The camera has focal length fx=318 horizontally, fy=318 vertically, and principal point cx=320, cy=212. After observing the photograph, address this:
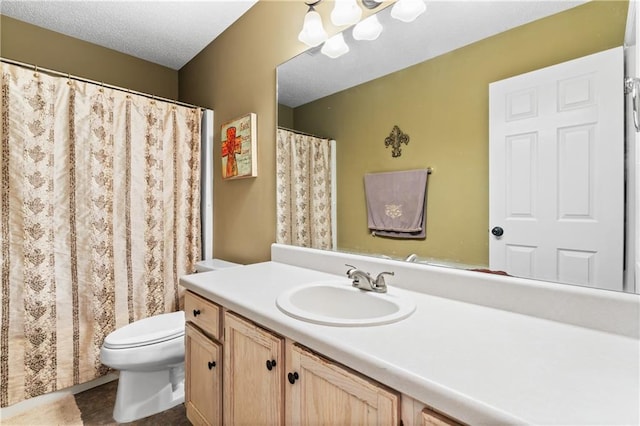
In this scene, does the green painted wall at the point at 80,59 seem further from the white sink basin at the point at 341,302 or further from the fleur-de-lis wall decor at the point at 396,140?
the white sink basin at the point at 341,302

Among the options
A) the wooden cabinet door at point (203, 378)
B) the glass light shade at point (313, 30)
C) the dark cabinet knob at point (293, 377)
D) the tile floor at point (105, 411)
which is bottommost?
the tile floor at point (105, 411)

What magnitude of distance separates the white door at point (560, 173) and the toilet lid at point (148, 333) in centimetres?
163

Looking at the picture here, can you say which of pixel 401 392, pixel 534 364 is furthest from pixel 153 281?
pixel 534 364

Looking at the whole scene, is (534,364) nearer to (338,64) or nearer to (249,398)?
(249,398)

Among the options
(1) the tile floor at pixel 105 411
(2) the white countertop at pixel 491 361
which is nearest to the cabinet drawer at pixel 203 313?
(2) the white countertop at pixel 491 361

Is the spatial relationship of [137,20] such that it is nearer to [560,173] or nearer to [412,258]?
[412,258]

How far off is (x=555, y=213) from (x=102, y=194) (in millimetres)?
2335

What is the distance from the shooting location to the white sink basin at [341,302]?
3.37 ft

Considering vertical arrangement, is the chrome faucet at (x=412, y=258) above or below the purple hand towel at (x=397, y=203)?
below

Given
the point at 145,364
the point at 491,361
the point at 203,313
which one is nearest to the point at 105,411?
the point at 145,364

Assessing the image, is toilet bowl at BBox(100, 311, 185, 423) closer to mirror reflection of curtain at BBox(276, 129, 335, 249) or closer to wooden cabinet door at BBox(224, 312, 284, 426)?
wooden cabinet door at BBox(224, 312, 284, 426)

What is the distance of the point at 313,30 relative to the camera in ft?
5.17

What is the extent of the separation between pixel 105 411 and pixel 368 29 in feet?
8.04

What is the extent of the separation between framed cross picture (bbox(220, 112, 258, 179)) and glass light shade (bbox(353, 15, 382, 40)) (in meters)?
0.83
